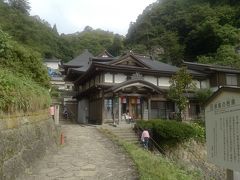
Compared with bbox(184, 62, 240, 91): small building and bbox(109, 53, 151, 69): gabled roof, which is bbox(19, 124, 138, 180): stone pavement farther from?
bbox(184, 62, 240, 91): small building

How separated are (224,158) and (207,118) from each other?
90 centimetres

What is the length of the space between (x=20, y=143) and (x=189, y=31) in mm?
56845

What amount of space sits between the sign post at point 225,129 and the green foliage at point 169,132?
661 inches

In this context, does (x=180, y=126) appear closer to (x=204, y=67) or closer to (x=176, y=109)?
(x=176, y=109)

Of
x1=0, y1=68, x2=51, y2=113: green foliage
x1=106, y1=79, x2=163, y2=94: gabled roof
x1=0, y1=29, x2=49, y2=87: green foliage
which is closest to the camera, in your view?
x1=0, y1=68, x2=51, y2=113: green foliage

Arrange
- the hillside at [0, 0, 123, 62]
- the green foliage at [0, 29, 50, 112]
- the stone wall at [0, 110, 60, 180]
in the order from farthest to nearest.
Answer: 1. the hillside at [0, 0, 123, 62]
2. the green foliage at [0, 29, 50, 112]
3. the stone wall at [0, 110, 60, 180]

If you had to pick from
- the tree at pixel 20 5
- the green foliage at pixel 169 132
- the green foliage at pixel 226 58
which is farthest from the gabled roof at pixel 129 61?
the tree at pixel 20 5

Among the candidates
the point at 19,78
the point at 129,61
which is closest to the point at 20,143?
the point at 19,78

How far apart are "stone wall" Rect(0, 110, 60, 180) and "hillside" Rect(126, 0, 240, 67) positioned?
3898cm

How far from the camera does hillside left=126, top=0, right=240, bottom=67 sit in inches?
2110

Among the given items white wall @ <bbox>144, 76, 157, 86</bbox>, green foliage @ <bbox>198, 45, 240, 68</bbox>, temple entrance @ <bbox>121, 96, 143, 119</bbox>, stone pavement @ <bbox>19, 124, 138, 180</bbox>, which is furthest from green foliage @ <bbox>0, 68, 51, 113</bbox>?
green foliage @ <bbox>198, 45, 240, 68</bbox>

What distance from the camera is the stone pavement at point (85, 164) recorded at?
31.0ft

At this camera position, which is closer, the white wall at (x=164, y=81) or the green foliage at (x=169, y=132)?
the green foliage at (x=169, y=132)

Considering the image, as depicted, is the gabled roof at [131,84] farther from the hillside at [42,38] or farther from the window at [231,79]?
the hillside at [42,38]
